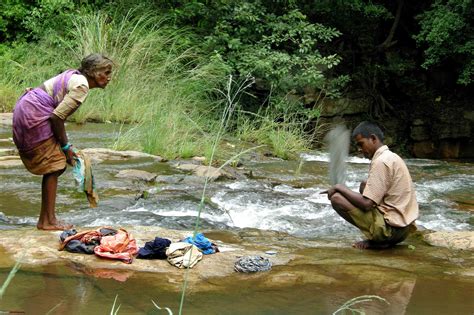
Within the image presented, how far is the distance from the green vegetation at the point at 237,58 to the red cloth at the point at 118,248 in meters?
5.36

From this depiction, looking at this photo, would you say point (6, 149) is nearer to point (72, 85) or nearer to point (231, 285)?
point (72, 85)

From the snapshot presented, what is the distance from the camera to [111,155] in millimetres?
9383

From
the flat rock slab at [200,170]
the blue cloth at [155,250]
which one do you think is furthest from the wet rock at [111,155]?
the blue cloth at [155,250]

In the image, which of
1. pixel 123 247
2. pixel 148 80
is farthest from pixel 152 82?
pixel 123 247

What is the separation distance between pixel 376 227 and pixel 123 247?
2.03 metres

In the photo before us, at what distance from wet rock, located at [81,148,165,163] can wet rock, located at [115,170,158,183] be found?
Result: 2.92 ft

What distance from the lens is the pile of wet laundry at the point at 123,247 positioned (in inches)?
180

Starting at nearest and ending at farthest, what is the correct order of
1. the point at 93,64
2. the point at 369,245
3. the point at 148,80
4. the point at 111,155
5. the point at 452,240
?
the point at 93,64 → the point at 369,245 → the point at 452,240 → the point at 111,155 → the point at 148,80

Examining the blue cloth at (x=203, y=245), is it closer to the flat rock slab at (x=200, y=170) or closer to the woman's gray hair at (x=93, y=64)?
the woman's gray hair at (x=93, y=64)

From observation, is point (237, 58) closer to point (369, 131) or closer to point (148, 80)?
point (148, 80)

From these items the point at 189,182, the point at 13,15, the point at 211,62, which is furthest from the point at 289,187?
the point at 13,15

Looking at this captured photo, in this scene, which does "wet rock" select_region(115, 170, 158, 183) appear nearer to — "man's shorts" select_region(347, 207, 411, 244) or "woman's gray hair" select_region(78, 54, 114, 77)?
"woman's gray hair" select_region(78, 54, 114, 77)

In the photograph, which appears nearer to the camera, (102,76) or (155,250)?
(155,250)

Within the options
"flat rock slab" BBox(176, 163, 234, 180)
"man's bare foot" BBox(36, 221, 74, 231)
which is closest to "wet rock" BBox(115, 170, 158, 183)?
"flat rock slab" BBox(176, 163, 234, 180)
